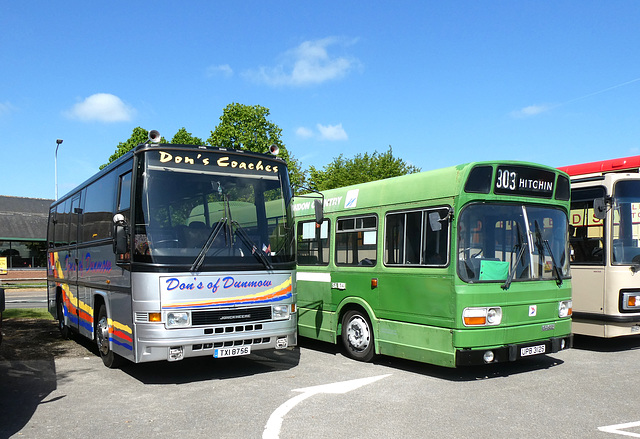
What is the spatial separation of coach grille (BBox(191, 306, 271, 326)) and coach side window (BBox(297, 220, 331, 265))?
2488mm

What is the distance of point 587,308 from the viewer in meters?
9.78

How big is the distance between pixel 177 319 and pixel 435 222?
12.1 feet

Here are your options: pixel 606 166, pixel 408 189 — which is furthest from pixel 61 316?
pixel 606 166

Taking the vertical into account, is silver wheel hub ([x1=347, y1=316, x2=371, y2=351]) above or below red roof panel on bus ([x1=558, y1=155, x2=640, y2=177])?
below

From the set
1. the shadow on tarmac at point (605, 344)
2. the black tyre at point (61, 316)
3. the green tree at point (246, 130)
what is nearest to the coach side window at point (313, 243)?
the shadow on tarmac at point (605, 344)

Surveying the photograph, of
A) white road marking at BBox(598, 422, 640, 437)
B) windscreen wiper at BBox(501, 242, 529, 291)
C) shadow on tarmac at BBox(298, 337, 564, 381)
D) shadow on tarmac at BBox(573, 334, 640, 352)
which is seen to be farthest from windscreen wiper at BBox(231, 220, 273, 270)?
shadow on tarmac at BBox(573, 334, 640, 352)

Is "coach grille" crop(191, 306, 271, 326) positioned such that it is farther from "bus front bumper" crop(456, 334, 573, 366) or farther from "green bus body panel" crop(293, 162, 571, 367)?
"bus front bumper" crop(456, 334, 573, 366)

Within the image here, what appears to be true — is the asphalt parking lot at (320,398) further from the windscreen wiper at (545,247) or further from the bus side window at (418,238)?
the bus side window at (418,238)

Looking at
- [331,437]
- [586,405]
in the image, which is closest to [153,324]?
[331,437]

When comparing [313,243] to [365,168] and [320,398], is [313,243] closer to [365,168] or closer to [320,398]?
[320,398]

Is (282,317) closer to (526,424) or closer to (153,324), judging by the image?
(153,324)

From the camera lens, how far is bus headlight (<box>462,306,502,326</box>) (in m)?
7.20

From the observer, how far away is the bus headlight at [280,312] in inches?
318

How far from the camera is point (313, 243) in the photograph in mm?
10664
